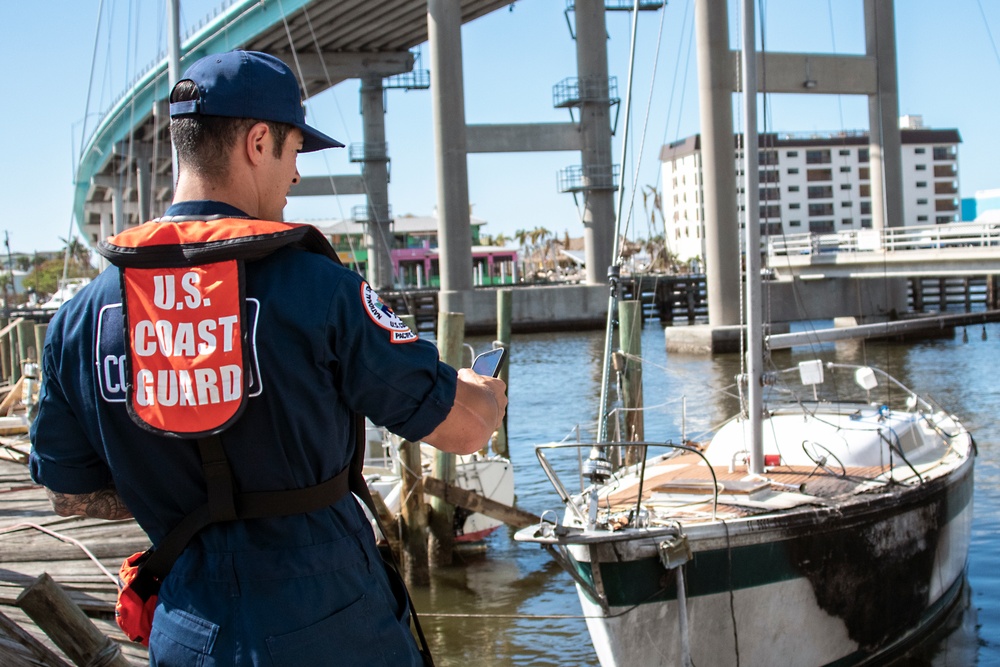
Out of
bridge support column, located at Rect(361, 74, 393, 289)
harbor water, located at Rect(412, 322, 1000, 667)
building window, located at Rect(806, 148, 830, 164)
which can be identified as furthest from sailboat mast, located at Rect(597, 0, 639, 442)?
building window, located at Rect(806, 148, 830, 164)

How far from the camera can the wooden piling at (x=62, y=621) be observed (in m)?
3.55

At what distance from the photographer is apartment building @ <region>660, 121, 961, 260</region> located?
122 metres

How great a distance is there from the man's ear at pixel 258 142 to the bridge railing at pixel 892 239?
35.5 metres

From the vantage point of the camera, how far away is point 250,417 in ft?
6.60

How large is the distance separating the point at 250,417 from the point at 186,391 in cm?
13

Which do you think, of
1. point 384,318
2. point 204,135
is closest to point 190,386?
point 384,318

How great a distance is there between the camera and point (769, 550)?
7863 millimetres

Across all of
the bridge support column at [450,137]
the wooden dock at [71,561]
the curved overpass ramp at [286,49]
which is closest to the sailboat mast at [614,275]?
the wooden dock at [71,561]

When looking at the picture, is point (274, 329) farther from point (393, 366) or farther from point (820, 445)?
point (820, 445)

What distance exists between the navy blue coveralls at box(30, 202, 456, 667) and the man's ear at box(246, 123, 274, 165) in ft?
0.41

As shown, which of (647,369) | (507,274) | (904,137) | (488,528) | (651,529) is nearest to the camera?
(651,529)

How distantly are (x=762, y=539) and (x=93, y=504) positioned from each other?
6.20 meters

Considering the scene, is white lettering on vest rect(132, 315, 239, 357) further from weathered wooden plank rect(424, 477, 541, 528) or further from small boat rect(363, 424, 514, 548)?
small boat rect(363, 424, 514, 548)

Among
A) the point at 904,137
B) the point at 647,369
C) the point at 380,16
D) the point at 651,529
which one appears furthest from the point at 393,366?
the point at 904,137
